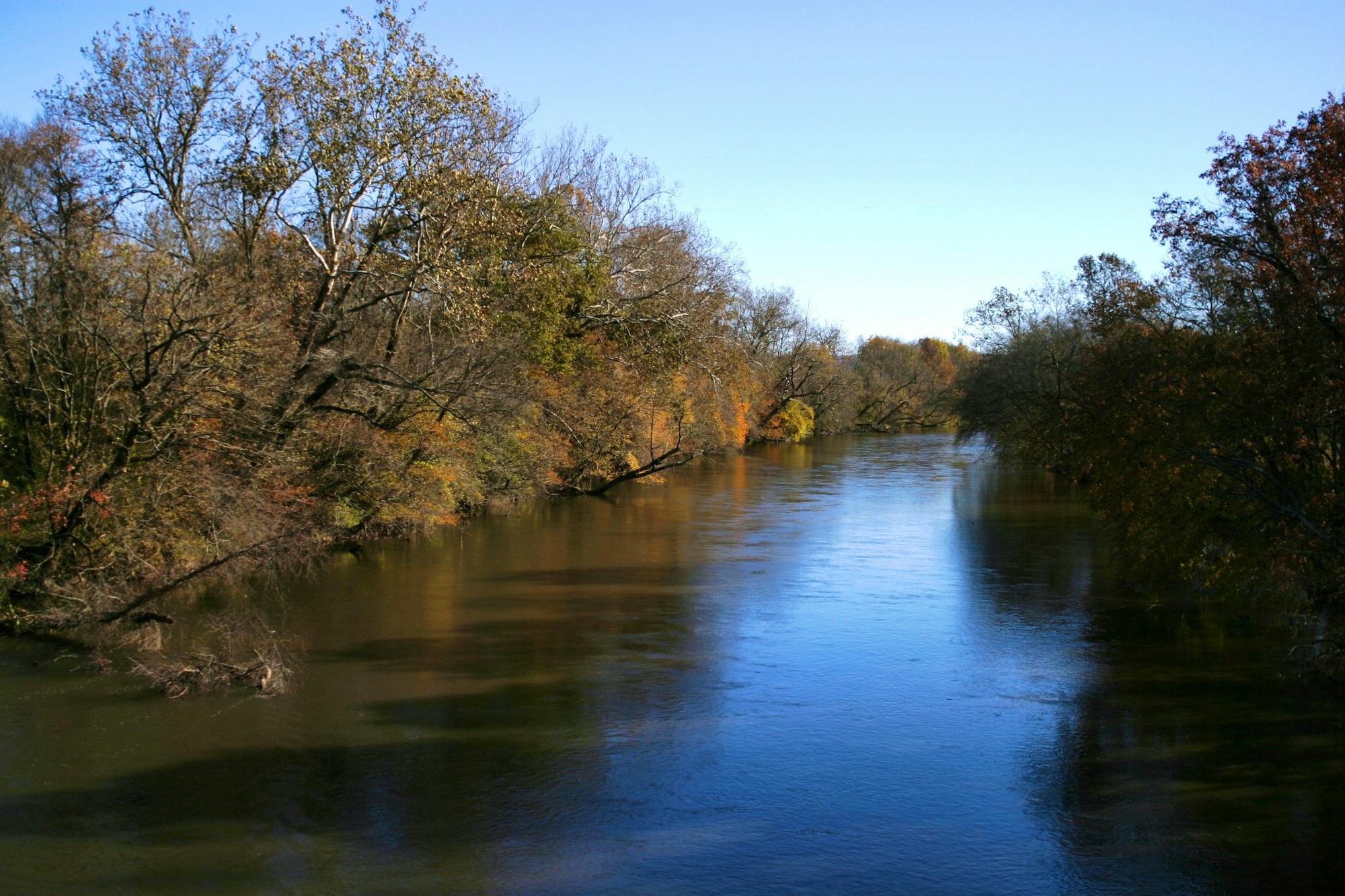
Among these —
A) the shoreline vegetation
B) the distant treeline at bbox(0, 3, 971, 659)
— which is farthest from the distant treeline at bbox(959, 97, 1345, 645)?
the distant treeline at bbox(0, 3, 971, 659)

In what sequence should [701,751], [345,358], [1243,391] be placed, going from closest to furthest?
1. [701,751]
2. [1243,391]
3. [345,358]

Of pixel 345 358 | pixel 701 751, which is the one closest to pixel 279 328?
pixel 345 358

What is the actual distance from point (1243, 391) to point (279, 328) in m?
13.6

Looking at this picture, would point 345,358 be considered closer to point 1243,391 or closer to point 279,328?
point 279,328

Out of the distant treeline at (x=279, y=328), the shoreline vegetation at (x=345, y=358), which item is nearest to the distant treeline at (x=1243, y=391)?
the shoreline vegetation at (x=345, y=358)

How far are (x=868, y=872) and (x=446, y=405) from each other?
1147 cm

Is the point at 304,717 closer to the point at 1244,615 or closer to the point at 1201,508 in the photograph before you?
the point at 1201,508

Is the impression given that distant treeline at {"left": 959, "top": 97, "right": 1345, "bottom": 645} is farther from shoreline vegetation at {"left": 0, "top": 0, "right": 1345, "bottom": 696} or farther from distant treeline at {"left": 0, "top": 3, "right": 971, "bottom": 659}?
distant treeline at {"left": 0, "top": 3, "right": 971, "bottom": 659}

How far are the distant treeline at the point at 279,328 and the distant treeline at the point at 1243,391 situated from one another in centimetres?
1087

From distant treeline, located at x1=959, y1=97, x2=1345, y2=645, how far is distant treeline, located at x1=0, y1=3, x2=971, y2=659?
428 inches

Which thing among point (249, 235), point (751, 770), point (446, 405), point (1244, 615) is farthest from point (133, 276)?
point (1244, 615)

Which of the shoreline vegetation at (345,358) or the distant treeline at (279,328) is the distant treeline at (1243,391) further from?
the distant treeline at (279,328)

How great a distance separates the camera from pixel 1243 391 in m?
13.2

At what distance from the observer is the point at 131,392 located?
13930 millimetres
